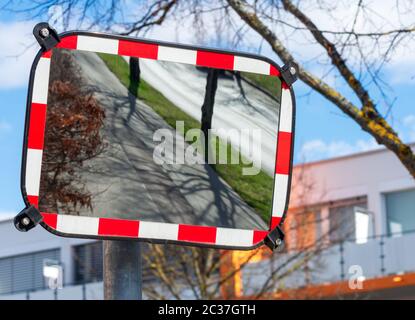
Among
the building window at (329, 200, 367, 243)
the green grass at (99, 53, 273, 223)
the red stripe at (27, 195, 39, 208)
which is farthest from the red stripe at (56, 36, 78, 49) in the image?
the building window at (329, 200, 367, 243)

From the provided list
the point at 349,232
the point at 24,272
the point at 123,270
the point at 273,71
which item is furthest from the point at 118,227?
the point at 24,272

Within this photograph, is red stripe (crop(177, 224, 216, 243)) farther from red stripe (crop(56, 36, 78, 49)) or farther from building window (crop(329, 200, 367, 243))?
building window (crop(329, 200, 367, 243))

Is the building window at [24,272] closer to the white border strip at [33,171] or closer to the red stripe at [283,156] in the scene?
the red stripe at [283,156]

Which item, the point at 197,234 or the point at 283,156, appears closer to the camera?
the point at 197,234

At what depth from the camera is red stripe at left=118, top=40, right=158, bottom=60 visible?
9.58ft

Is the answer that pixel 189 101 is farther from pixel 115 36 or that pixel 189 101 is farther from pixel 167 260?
pixel 167 260

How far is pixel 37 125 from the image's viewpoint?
9.31 feet

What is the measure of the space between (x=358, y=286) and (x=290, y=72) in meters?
25.4

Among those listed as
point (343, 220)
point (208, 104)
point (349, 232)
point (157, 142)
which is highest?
point (343, 220)

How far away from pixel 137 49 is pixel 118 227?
472mm

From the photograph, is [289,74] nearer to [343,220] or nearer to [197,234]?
[197,234]

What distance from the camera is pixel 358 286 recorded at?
28031mm
